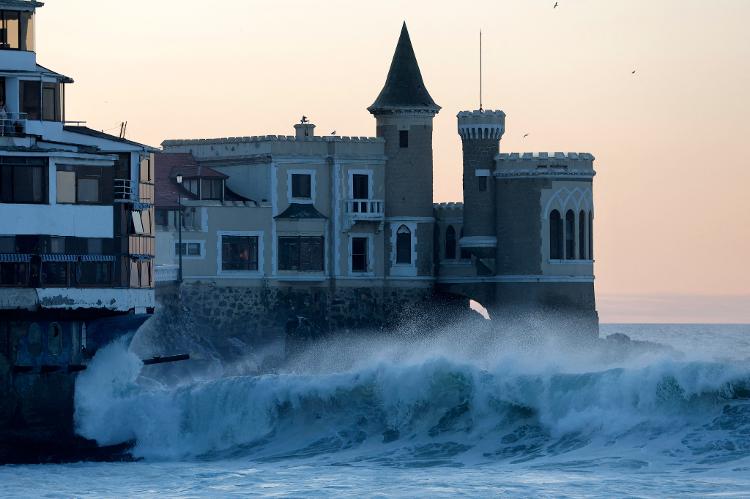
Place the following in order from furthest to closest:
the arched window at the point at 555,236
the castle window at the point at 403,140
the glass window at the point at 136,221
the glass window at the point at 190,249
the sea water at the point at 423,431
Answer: the castle window at the point at 403,140, the arched window at the point at 555,236, the glass window at the point at 190,249, the glass window at the point at 136,221, the sea water at the point at 423,431

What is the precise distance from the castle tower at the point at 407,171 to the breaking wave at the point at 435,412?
30456mm

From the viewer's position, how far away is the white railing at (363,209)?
104 m

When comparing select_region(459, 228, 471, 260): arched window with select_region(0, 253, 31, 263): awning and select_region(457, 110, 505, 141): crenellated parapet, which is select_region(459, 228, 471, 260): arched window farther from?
select_region(0, 253, 31, 263): awning

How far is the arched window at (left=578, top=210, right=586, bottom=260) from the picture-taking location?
103438 mm

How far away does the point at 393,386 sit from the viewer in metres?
70.5

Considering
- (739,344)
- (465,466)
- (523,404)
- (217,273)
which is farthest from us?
(739,344)

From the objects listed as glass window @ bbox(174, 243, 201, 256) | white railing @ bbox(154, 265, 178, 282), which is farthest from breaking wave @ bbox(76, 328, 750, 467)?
glass window @ bbox(174, 243, 201, 256)

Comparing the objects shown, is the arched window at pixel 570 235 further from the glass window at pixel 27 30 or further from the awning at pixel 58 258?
the awning at pixel 58 258

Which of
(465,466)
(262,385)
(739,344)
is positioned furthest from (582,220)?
(739,344)

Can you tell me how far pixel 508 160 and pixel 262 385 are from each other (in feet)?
109

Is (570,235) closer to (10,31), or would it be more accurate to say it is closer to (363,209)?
(363,209)

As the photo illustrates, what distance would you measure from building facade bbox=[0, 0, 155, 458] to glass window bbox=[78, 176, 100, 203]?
0.03 metres

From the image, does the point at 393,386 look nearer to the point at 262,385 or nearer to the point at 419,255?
the point at 262,385

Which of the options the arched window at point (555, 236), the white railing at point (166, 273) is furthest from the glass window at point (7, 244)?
the arched window at point (555, 236)
